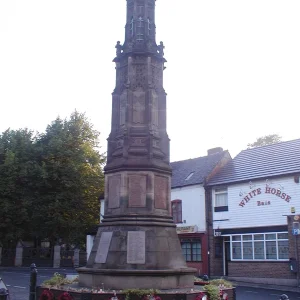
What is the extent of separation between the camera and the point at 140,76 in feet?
46.0

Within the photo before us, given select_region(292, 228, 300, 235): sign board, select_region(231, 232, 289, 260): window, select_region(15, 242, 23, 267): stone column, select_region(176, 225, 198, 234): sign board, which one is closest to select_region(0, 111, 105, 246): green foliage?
select_region(15, 242, 23, 267): stone column

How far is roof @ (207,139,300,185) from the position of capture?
26.9 meters

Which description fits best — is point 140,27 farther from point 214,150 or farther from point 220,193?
point 214,150

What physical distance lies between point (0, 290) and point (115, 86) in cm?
718

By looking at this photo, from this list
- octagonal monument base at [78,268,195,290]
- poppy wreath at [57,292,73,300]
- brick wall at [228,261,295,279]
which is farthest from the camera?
brick wall at [228,261,295,279]

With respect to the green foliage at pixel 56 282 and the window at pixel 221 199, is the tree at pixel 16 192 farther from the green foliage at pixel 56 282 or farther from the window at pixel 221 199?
the green foliage at pixel 56 282

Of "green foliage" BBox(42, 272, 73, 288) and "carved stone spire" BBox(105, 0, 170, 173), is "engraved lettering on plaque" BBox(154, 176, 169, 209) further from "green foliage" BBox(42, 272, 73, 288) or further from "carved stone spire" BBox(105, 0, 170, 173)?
"green foliage" BBox(42, 272, 73, 288)

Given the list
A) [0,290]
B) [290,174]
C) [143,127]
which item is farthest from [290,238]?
[0,290]

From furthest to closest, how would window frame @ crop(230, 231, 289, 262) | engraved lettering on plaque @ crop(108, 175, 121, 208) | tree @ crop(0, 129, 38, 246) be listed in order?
1. tree @ crop(0, 129, 38, 246)
2. window frame @ crop(230, 231, 289, 262)
3. engraved lettering on plaque @ crop(108, 175, 121, 208)

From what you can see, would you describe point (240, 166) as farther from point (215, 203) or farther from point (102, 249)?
point (102, 249)

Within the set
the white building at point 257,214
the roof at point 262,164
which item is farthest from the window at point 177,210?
the roof at point 262,164

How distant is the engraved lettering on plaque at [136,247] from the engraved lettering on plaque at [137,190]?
94 cm

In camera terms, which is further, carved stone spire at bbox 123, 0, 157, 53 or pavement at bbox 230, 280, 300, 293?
pavement at bbox 230, 280, 300, 293

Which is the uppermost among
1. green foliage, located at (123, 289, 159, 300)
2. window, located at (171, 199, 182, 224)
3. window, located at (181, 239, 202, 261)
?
window, located at (171, 199, 182, 224)
